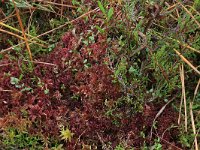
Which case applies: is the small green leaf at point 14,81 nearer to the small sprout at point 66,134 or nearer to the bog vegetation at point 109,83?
the bog vegetation at point 109,83

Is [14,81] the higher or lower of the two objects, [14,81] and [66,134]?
the higher

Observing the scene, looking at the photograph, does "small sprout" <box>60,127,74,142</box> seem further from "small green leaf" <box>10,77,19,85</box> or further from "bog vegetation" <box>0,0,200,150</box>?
"small green leaf" <box>10,77,19,85</box>

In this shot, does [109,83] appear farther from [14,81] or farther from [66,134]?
[14,81]

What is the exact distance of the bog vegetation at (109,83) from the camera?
6.35ft

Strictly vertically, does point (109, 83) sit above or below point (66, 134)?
above

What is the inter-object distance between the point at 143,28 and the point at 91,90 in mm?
495

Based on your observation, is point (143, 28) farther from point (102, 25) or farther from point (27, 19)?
point (27, 19)

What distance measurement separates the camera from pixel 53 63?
6.93 feet

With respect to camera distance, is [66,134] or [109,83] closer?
[66,134]

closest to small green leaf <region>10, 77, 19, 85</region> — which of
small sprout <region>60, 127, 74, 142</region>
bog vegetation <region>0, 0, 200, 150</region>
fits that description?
bog vegetation <region>0, 0, 200, 150</region>

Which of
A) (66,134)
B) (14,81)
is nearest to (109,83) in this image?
(66,134)

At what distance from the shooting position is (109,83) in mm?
2021

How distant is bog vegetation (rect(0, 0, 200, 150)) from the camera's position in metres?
1.94

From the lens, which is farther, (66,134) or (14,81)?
(14,81)
